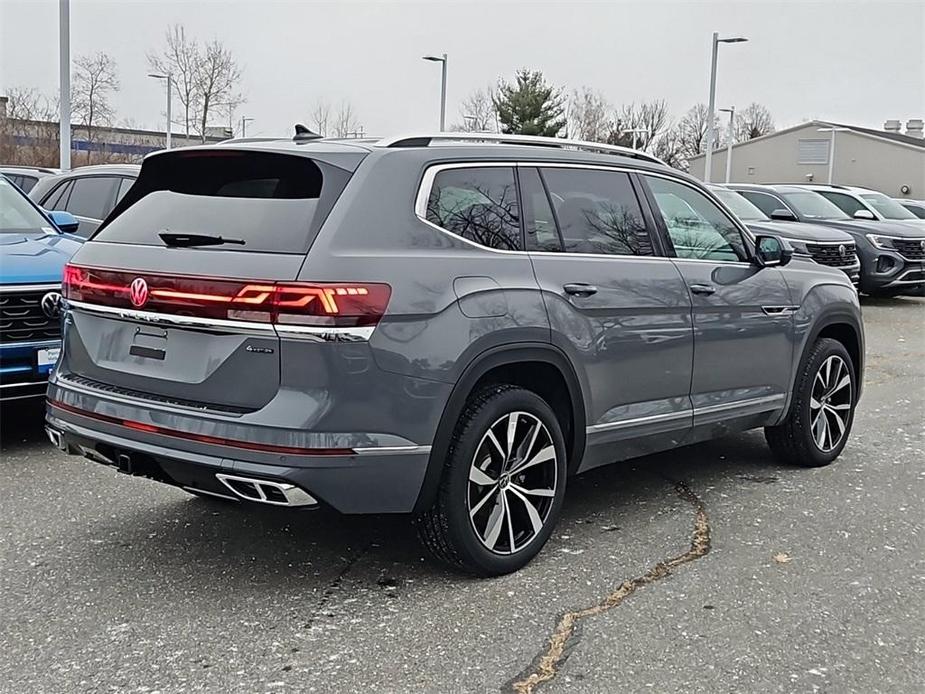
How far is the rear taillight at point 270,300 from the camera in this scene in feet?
11.8

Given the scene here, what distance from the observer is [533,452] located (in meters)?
4.32

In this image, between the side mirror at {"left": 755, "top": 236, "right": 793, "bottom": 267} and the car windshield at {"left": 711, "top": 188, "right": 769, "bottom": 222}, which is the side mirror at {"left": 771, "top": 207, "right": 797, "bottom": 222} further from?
the side mirror at {"left": 755, "top": 236, "right": 793, "bottom": 267}

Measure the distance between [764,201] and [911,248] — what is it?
7.93ft

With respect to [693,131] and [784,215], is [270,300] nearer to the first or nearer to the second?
[784,215]

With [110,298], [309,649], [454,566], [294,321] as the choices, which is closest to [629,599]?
[454,566]

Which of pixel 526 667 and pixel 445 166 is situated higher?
pixel 445 166

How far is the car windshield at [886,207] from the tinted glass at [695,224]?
13.5 meters

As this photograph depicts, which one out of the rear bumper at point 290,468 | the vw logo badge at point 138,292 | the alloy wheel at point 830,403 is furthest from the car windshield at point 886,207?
the vw logo badge at point 138,292

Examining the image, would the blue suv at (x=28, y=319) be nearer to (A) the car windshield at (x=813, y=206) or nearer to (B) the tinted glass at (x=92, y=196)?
(B) the tinted glass at (x=92, y=196)

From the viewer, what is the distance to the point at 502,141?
4.58 m

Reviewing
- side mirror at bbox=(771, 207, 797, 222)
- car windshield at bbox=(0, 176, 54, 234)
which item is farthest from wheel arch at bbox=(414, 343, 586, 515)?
side mirror at bbox=(771, 207, 797, 222)

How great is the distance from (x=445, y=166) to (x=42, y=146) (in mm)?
32529

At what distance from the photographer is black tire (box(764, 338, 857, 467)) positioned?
595 centimetres

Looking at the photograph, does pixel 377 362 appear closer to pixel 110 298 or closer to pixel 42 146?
pixel 110 298
